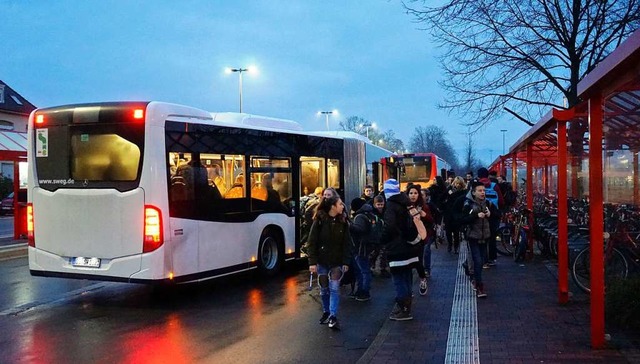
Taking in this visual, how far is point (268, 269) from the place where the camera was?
1105 centimetres

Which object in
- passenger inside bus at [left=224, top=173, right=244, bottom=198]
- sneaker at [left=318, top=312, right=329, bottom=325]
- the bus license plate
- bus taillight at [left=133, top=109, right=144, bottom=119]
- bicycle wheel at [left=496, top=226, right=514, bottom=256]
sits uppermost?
bus taillight at [left=133, top=109, right=144, bottom=119]

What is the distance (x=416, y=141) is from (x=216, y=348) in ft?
325

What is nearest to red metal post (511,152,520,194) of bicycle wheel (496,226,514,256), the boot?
bicycle wheel (496,226,514,256)

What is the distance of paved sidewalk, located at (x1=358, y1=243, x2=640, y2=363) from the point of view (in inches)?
219

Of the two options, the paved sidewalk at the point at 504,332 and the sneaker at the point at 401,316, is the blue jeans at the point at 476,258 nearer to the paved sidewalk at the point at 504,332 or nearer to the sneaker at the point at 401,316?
the paved sidewalk at the point at 504,332

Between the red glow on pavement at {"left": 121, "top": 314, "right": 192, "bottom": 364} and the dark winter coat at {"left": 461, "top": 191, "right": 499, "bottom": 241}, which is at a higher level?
the dark winter coat at {"left": 461, "top": 191, "right": 499, "bottom": 241}

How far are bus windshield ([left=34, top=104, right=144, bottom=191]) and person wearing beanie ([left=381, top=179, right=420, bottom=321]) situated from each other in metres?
3.58

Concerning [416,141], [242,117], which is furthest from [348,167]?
[416,141]

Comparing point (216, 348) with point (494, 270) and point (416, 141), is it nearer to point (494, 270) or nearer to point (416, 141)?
point (494, 270)

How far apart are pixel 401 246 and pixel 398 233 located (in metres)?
0.16

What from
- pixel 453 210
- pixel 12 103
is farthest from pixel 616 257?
pixel 12 103

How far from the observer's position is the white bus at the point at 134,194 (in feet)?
27.1

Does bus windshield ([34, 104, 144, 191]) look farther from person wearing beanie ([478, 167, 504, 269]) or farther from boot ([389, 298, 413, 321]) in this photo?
person wearing beanie ([478, 167, 504, 269])

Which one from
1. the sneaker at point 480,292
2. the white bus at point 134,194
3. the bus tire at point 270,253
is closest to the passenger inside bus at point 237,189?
the white bus at point 134,194
